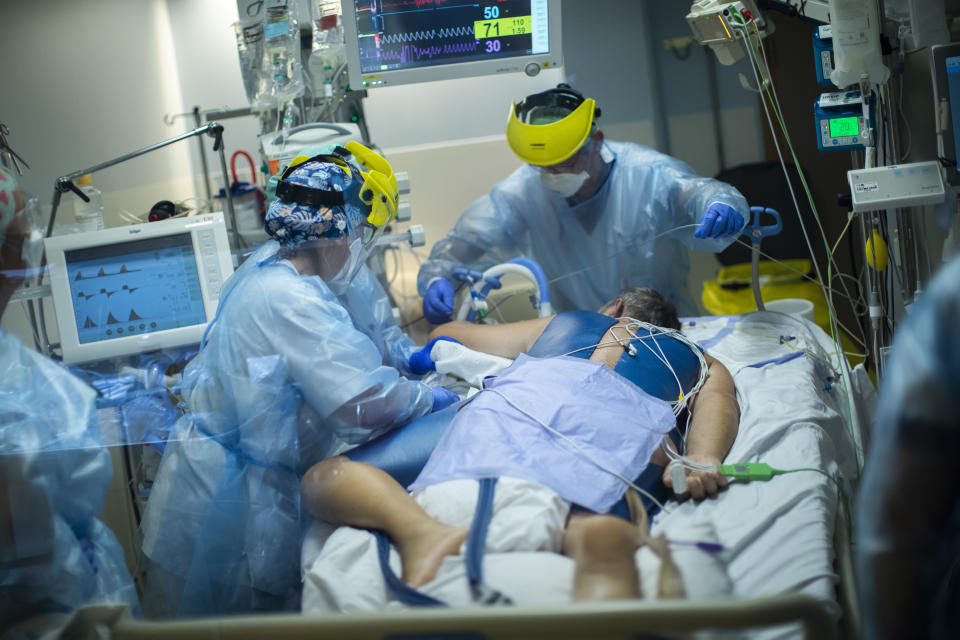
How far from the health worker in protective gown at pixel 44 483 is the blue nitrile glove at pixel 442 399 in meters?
0.73

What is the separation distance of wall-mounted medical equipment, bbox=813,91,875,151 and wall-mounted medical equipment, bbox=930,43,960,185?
0.20 metres

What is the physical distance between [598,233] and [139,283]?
1424mm

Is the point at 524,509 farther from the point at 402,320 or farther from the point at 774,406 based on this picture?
the point at 402,320

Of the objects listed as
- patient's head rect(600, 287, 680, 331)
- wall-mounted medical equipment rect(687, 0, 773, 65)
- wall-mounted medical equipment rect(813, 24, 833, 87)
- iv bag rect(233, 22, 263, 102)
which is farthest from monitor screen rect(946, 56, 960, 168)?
iv bag rect(233, 22, 263, 102)

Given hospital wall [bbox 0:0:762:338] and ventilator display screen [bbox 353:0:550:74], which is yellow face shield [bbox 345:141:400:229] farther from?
hospital wall [bbox 0:0:762:338]

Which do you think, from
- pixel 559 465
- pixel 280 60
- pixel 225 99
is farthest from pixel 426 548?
pixel 225 99

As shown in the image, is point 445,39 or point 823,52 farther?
point 445,39

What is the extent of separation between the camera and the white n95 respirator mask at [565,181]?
2.54 metres

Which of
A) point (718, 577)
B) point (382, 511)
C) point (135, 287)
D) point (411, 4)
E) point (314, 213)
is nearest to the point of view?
point (718, 577)

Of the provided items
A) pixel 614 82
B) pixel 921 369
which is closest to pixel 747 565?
pixel 921 369

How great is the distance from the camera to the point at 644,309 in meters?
2.17

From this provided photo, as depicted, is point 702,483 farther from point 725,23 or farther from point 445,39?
point 445,39

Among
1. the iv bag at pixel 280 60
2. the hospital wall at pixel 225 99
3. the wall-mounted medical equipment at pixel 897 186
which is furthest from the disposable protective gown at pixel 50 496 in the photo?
the wall-mounted medical equipment at pixel 897 186

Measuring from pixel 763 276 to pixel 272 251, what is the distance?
88.5 inches
